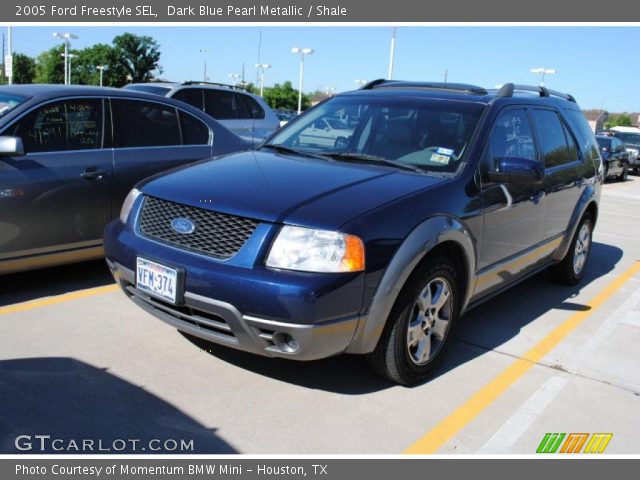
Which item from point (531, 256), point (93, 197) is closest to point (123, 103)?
point (93, 197)

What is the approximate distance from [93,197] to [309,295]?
2731 mm

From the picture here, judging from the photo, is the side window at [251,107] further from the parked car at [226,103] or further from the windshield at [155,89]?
the windshield at [155,89]

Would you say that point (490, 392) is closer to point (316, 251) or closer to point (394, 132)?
point (316, 251)

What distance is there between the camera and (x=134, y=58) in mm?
88750

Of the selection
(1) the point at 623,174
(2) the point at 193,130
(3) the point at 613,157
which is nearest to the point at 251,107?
(2) the point at 193,130

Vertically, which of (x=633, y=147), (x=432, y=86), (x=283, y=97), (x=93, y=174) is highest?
(x=432, y=86)

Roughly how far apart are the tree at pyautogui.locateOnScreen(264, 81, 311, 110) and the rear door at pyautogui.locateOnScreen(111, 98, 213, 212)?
7803 cm

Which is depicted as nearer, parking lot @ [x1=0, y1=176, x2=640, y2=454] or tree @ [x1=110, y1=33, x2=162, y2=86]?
parking lot @ [x1=0, y1=176, x2=640, y2=454]

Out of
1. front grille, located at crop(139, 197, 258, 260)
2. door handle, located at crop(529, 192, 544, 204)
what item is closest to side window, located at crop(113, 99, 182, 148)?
front grille, located at crop(139, 197, 258, 260)

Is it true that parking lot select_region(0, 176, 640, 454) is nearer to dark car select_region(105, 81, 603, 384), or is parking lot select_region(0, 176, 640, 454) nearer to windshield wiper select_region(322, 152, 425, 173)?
dark car select_region(105, 81, 603, 384)

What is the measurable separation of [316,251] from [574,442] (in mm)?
1706

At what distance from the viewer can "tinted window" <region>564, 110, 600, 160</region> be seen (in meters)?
5.87

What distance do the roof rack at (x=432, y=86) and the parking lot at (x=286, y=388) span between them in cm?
182

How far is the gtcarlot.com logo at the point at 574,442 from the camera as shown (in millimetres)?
3266
